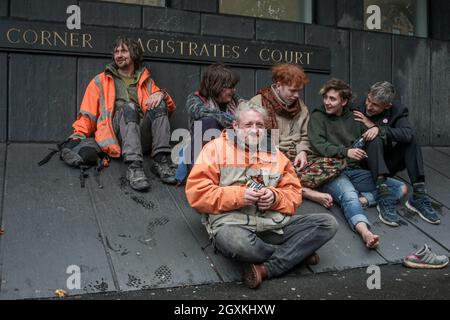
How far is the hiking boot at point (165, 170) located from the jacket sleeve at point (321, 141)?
1061 mm

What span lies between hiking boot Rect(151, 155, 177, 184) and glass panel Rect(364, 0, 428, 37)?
2.85 m

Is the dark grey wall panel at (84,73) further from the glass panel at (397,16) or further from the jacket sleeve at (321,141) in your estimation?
the glass panel at (397,16)

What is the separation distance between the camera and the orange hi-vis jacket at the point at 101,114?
4148 mm

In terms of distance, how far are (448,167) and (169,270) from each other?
133 inches

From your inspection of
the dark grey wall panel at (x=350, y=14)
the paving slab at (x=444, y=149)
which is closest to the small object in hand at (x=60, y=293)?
the dark grey wall panel at (x=350, y=14)

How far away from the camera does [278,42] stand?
208 inches

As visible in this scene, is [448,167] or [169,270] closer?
[169,270]

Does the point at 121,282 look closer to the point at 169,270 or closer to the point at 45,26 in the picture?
the point at 169,270

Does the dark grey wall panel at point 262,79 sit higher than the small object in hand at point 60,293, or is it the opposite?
the dark grey wall panel at point 262,79

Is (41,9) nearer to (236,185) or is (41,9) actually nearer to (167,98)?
(167,98)

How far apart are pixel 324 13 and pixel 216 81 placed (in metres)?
2.11

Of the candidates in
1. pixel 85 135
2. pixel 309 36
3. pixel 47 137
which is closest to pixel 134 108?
pixel 85 135

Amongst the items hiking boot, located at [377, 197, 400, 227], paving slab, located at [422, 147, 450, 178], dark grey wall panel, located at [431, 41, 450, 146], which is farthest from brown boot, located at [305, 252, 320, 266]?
dark grey wall panel, located at [431, 41, 450, 146]

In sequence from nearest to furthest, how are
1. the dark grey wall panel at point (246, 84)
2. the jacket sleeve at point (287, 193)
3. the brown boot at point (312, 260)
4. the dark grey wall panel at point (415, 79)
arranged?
the jacket sleeve at point (287, 193)
the brown boot at point (312, 260)
the dark grey wall panel at point (246, 84)
the dark grey wall panel at point (415, 79)
